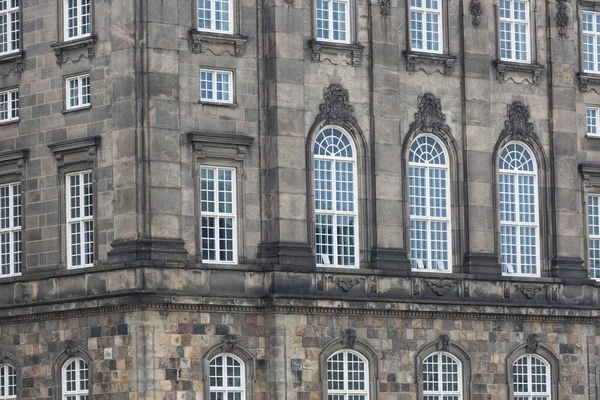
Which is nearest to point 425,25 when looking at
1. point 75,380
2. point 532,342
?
point 532,342

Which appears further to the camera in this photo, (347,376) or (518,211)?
(518,211)

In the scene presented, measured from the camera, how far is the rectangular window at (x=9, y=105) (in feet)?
225

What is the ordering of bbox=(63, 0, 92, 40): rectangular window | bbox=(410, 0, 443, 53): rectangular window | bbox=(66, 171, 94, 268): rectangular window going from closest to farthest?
bbox=(66, 171, 94, 268): rectangular window, bbox=(63, 0, 92, 40): rectangular window, bbox=(410, 0, 443, 53): rectangular window

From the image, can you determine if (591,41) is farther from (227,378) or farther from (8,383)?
(8,383)

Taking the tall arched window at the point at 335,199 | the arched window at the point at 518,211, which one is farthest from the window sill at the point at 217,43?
the arched window at the point at 518,211

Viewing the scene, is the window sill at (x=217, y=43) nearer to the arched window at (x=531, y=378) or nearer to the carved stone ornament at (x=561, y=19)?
the carved stone ornament at (x=561, y=19)

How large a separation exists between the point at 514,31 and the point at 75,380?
1769 centimetres

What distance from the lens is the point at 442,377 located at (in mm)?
69188

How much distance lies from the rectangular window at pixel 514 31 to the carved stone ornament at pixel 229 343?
13.2 meters

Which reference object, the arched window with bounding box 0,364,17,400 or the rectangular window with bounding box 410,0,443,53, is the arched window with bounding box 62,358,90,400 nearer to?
the arched window with bounding box 0,364,17,400

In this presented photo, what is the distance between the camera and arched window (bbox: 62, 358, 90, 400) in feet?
214

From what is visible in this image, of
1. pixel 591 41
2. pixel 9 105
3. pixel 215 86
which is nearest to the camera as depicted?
pixel 215 86

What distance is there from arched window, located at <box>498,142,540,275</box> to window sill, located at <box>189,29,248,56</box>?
31.8 ft

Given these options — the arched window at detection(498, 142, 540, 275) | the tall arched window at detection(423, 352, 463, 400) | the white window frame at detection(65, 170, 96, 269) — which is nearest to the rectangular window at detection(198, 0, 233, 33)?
the white window frame at detection(65, 170, 96, 269)
